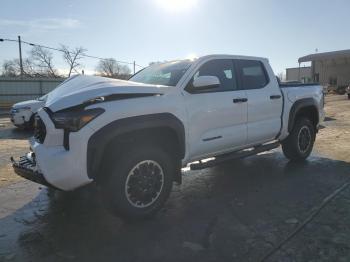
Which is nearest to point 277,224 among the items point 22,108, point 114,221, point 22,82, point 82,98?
point 114,221

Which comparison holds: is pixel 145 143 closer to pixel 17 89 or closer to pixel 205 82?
pixel 205 82

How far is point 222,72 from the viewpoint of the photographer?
5500 millimetres

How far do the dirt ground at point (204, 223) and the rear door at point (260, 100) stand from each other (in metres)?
0.73

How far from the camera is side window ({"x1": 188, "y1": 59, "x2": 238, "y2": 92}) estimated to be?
5270mm

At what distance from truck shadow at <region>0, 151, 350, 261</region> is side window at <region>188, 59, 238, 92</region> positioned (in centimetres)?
149

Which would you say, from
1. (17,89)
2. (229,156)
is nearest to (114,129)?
(229,156)

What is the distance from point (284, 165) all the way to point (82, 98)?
4312mm

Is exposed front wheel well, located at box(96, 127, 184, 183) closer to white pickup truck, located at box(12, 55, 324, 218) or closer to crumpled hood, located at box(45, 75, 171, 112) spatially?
white pickup truck, located at box(12, 55, 324, 218)

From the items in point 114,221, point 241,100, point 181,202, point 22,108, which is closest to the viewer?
point 114,221

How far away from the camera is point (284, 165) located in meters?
6.96

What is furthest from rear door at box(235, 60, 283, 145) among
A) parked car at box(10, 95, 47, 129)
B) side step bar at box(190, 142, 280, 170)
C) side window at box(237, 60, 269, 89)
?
parked car at box(10, 95, 47, 129)

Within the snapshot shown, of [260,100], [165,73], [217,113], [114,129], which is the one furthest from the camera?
[260,100]

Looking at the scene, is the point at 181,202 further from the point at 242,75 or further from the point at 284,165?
the point at 284,165

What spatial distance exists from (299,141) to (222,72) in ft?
8.18
